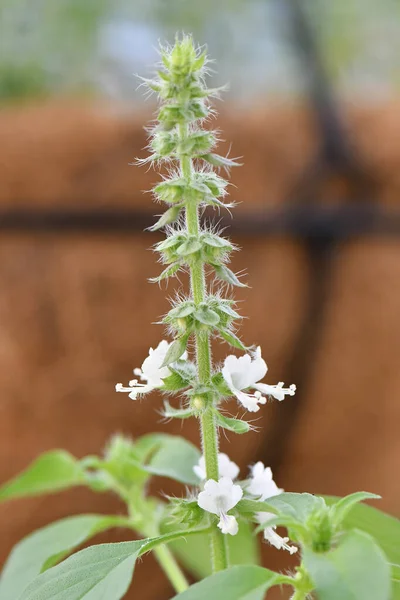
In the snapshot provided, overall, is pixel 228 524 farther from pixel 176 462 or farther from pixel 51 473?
pixel 51 473

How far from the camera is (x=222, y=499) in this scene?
0.93ft

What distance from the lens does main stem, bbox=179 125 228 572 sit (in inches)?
11.2

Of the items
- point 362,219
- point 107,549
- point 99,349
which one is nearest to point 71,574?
point 107,549

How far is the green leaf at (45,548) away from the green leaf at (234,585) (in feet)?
0.50

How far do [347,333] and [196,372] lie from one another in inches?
28.0

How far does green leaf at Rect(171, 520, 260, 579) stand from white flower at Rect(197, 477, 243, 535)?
166mm

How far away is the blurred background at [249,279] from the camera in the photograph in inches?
35.7

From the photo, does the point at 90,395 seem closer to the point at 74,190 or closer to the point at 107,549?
the point at 74,190

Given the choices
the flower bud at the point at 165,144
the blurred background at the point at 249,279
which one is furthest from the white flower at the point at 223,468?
the blurred background at the point at 249,279

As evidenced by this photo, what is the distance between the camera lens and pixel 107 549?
0.95 feet

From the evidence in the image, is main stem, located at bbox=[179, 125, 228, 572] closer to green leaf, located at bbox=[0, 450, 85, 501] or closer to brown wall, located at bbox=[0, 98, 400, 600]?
green leaf, located at bbox=[0, 450, 85, 501]

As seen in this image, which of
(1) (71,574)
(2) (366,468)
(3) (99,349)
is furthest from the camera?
(2) (366,468)

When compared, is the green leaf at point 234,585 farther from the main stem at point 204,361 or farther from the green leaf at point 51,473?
the green leaf at point 51,473

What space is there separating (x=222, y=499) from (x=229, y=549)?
22cm
